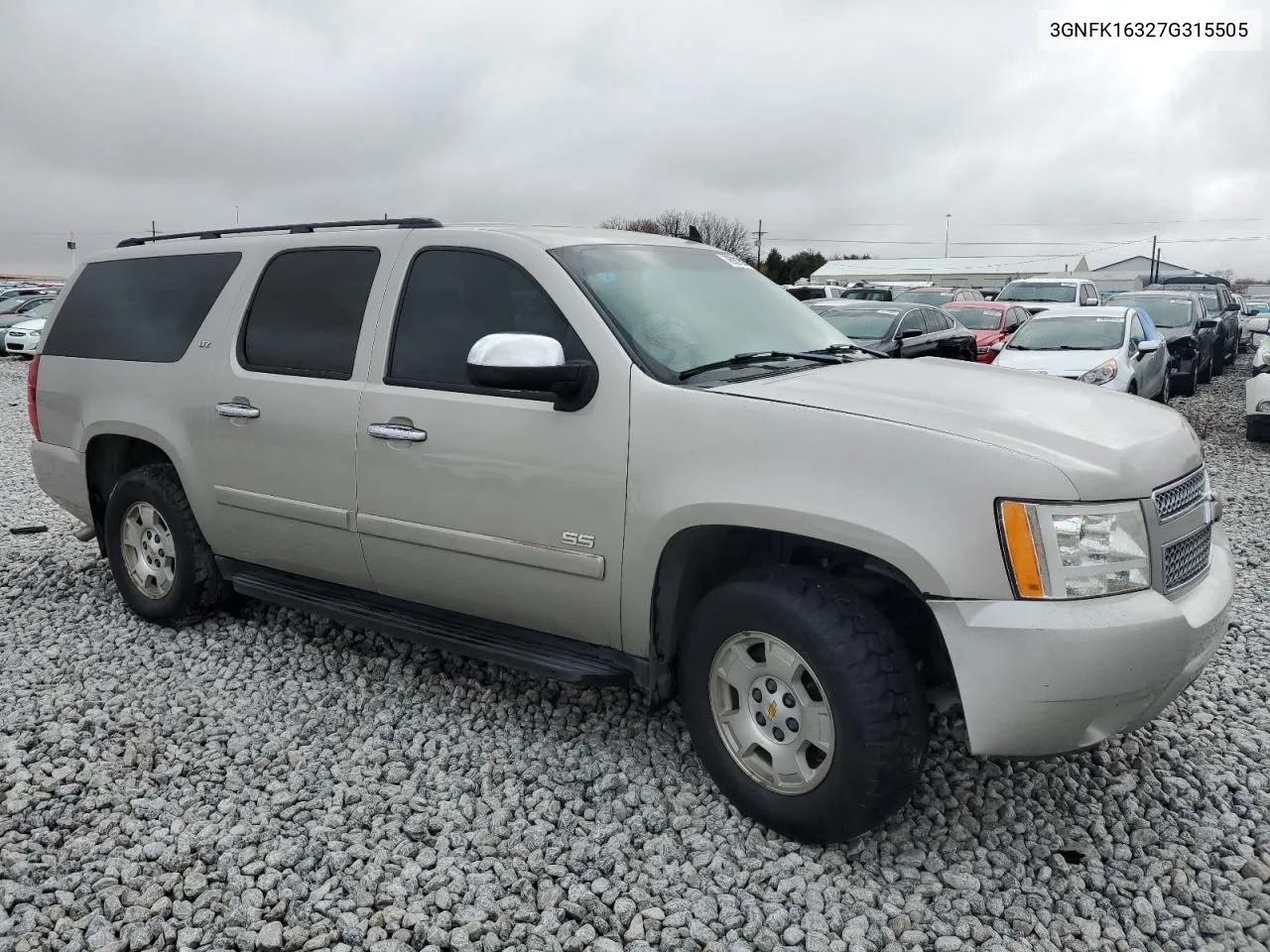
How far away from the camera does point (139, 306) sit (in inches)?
190

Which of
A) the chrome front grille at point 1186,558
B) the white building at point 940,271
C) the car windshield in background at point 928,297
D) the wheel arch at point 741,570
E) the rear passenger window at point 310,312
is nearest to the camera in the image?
the chrome front grille at point 1186,558

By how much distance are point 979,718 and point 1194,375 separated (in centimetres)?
1488

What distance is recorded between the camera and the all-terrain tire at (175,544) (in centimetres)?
465

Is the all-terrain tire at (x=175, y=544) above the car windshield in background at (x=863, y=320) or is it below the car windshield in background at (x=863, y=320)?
below

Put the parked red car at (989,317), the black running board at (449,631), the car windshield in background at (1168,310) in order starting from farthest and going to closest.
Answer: the parked red car at (989,317)
the car windshield in background at (1168,310)
the black running board at (449,631)

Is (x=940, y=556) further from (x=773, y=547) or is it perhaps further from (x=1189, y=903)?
(x=1189, y=903)

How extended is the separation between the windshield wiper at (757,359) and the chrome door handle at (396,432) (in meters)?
1.01

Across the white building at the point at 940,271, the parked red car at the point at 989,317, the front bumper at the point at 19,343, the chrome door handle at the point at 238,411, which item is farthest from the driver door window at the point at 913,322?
the white building at the point at 940,271

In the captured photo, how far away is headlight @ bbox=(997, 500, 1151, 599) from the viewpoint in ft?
8.38

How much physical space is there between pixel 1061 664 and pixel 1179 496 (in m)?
0.76

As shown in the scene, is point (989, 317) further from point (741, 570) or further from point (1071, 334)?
point (741, 570)

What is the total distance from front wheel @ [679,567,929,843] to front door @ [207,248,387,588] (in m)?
1.60

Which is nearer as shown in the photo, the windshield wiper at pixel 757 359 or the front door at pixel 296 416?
the windshield wiper at pixel 757 359

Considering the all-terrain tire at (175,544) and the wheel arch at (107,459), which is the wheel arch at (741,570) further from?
the wheel arch at (107,459)
